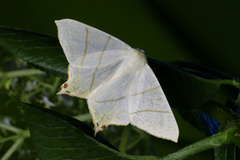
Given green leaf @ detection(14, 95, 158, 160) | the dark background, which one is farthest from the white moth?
the dark background

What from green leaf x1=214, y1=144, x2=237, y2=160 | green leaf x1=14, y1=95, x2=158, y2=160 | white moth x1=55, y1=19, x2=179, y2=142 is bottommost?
green leaf x1=14, y1=95, x2=158, y2=160

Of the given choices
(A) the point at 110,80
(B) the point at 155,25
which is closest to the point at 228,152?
(A) the point at 110,80

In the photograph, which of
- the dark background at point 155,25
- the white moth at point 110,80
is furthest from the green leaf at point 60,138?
the dark background at point 155,25

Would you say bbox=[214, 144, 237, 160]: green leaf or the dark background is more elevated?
the dark background

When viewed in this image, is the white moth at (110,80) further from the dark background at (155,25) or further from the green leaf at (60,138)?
the dark background at (155,25)

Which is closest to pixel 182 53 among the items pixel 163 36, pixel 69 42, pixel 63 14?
pixel 163 36

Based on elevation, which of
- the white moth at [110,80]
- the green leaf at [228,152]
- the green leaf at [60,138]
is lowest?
the green leaf at [60,138]

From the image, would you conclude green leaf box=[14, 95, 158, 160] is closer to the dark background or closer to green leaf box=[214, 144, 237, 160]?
green leaf box=[214, 144, 237, 160]
